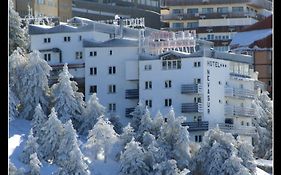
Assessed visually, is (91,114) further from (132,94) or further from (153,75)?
(153,75)

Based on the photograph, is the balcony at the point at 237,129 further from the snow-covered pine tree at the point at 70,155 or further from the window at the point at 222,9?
the window at the point at 222,9

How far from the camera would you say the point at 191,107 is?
37156 millimetres

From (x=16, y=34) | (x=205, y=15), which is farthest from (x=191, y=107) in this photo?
(x=205, y=15)

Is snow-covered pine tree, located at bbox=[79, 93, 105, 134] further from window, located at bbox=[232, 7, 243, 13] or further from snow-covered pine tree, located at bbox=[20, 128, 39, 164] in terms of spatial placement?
window, located at bbox=[232, 7, 243, 13]

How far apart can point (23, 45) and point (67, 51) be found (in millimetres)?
2706

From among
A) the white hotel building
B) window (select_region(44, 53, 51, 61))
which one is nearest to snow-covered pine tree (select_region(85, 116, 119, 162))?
the white hotel building

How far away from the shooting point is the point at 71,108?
3503cm

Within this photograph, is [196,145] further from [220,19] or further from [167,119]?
[220,19]

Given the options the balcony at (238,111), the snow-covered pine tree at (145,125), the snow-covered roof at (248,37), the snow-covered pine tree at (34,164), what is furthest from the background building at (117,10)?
the snow-covered pine tree at (34,164)

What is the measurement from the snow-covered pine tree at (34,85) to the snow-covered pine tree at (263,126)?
358 inches

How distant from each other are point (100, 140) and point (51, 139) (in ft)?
5.73

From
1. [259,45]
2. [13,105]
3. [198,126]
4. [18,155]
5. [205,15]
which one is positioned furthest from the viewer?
[205,15]

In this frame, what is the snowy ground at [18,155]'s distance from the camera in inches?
1201
